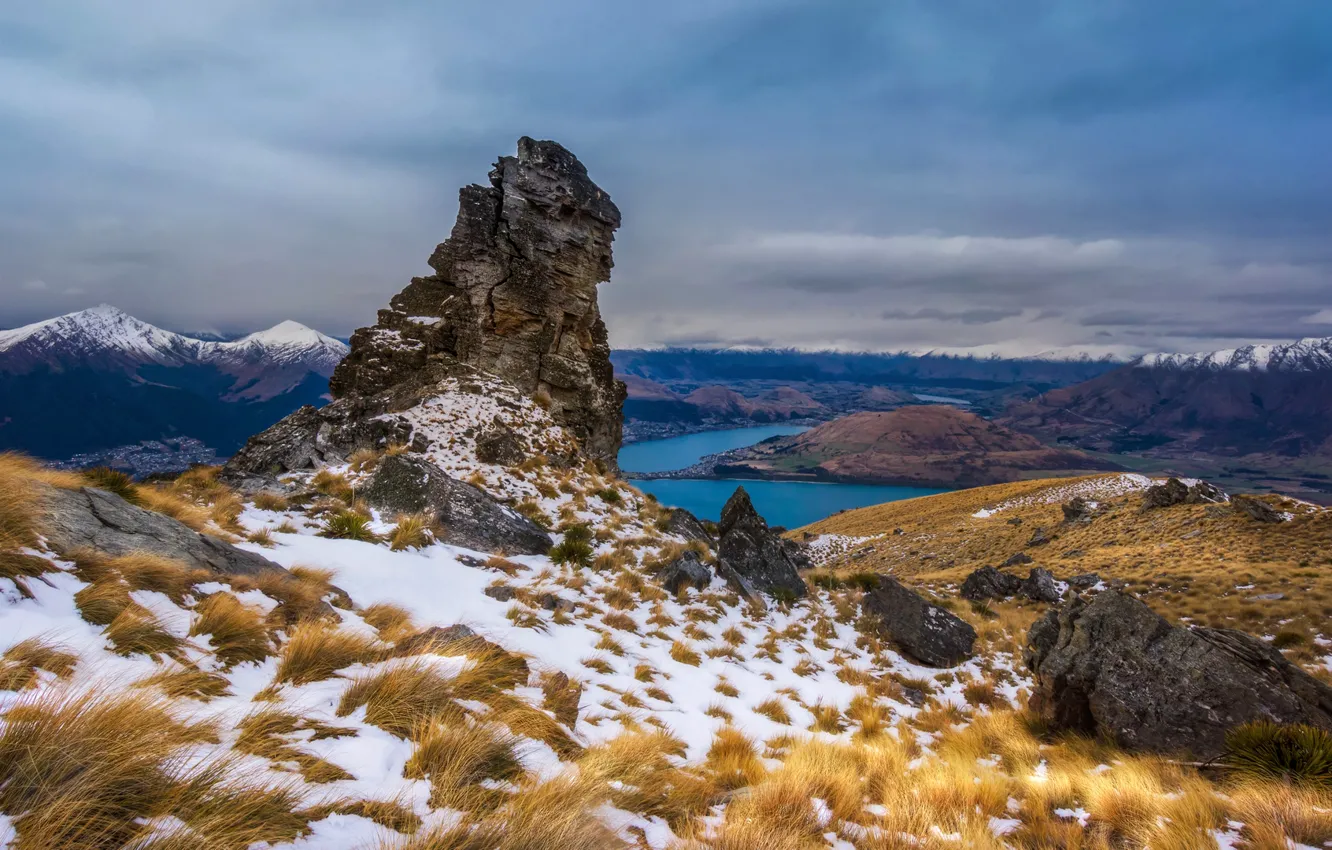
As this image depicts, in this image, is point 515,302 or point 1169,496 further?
point 1169,496

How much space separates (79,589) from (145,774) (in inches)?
103

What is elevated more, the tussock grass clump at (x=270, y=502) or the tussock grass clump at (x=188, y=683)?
the tussock grass clump at (x=188, y=683)

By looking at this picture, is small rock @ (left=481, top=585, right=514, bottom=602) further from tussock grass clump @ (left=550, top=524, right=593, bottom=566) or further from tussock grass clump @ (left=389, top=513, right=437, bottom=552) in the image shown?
tussock grass clump @ (left=550, top=524, right=593, bottom=566)

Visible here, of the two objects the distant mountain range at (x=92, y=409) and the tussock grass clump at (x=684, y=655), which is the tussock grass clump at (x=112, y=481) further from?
the distant mountain range at (x=92, y=409)

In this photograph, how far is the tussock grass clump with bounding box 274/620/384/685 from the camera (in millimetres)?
3768

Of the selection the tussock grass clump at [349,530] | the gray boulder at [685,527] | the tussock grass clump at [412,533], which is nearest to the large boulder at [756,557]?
the gray boulder at [685,527]

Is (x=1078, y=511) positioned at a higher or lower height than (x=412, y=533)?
lower

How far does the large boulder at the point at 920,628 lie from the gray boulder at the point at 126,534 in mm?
10035

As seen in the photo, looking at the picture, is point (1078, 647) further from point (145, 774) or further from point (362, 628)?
point (145, 774)

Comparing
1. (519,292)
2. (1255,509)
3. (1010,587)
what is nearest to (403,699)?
(519,292)

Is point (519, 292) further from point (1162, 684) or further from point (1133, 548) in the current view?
point (1133, 548)

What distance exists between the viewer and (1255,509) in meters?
27.3

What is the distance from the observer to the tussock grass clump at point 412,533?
796cm

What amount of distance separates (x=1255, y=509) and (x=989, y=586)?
20.5m
